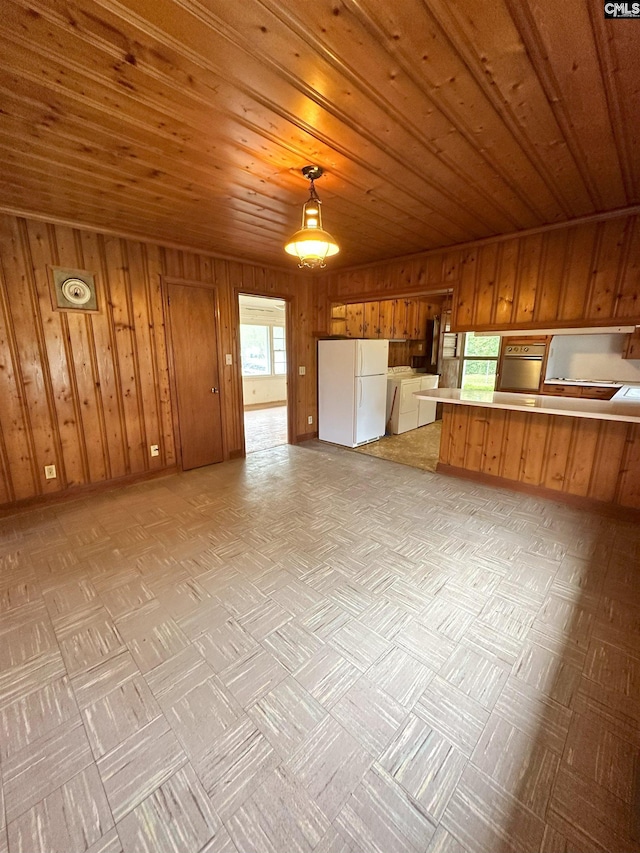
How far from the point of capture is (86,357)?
3277mm

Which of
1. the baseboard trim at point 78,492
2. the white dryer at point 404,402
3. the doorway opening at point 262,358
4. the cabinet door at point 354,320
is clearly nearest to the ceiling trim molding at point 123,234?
the cabinet door at point 354,320

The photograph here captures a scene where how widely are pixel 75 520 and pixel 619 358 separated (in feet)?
A: 21.7

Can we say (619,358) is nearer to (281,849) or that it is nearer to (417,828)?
(417,828)

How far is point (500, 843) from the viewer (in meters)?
1.00

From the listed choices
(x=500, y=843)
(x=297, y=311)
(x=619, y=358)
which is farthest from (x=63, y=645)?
(x=619, y=358)

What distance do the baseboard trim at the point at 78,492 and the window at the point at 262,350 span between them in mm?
4542

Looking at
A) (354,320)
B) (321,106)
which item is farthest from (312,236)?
(354,320)

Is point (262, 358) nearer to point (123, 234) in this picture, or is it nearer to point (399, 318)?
point (399, 318)

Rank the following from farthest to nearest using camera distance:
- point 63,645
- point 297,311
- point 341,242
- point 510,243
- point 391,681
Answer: point 297,311
point 341,242
point 510,243
point 63,645
point 391,681

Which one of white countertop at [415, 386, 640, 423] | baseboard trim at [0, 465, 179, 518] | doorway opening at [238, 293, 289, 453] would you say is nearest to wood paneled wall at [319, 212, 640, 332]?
white countertop at [415, 386, 640, 423]

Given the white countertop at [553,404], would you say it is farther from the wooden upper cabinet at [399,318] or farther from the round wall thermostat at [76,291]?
the round wall thermostat at [76,291]

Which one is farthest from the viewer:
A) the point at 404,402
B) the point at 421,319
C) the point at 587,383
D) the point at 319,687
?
the point at 421,319

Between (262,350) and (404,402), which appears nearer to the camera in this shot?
(404,402)

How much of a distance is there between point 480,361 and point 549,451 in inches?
125
